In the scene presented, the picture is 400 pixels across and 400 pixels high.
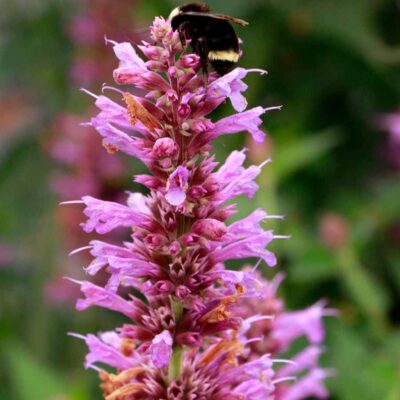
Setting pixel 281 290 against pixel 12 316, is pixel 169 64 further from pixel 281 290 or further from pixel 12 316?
pixel 12 316

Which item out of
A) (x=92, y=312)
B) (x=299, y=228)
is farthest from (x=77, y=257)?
(x=299, y=228)

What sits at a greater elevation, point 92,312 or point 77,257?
point 77,257

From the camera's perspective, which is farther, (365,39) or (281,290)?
(365,39)

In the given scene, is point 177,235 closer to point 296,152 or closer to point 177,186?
point 177,186

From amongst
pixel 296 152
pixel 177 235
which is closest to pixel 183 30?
pixel 177 235

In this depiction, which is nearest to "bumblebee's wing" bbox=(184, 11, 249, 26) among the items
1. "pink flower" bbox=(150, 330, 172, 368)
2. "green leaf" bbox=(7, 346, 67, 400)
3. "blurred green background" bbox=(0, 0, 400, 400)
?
"pink flower" bbox=(150, 330, 172, 368)

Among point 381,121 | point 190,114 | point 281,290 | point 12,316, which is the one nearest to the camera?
point 190,114

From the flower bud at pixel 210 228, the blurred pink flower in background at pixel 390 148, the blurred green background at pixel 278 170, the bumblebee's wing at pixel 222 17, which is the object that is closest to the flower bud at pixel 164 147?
the flower bud at pixel 210 228

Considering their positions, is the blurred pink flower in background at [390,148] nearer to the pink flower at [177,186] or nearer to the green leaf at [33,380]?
the green leaf at [33,380]
